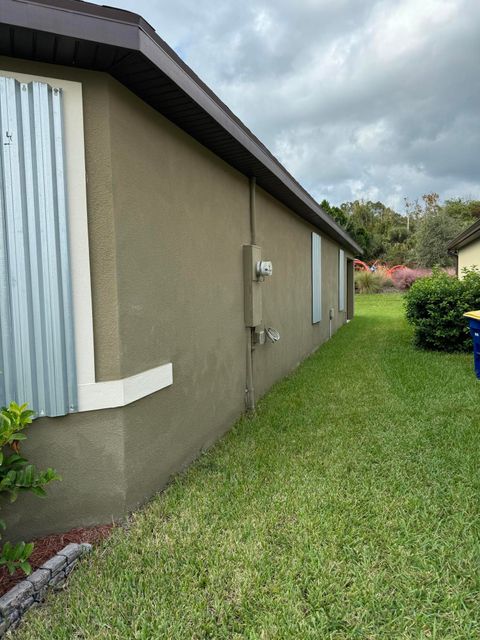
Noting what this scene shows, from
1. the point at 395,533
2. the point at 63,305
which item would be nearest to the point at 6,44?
the point at 63,305

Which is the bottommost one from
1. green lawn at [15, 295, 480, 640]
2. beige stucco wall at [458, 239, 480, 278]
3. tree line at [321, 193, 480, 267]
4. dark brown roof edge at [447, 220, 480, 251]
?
green lawn at [15, 295, 480, 640]

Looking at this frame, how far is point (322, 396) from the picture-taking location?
231 inches

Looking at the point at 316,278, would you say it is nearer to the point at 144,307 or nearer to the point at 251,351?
the point at 251,351

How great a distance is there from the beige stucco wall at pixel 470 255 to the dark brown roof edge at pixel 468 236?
18 cm

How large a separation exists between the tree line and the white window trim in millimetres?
23490

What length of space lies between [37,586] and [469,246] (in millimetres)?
15177

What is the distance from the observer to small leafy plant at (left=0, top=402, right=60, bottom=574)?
214 centimetres

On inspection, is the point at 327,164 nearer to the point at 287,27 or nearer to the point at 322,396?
the point at 287,27

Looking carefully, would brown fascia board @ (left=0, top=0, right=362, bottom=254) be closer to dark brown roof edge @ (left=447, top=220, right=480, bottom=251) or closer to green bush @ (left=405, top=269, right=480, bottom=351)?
green bush @ (left=405, top=269, right=480, bottom=351)

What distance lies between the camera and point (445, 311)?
8898 millimetres

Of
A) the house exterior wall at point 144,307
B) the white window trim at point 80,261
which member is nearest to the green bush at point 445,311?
the house exterior wall at point 144,307

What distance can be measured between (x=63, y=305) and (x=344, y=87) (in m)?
15.7

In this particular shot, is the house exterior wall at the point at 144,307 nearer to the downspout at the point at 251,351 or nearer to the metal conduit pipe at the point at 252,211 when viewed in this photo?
the downspout at the point at 251,351

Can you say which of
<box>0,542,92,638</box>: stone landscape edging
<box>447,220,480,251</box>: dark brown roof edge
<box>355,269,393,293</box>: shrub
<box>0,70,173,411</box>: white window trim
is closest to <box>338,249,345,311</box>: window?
<box>447,220,480,251</box>: dark brown roof edge
